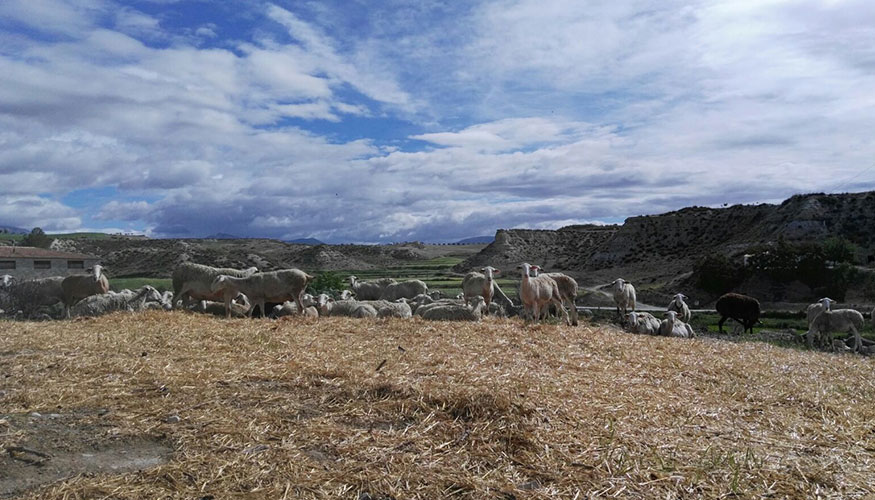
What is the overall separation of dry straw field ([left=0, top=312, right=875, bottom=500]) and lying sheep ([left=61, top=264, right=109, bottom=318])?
958cm

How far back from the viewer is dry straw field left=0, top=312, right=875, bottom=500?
4789 mm

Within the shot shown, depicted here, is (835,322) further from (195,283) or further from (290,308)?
(195,283)

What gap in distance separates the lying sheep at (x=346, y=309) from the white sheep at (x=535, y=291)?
455cm

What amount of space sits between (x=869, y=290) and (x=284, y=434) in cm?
4881

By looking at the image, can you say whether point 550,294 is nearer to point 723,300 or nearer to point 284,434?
point 284,434

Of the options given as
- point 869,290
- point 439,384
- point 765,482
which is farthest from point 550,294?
point 869,290

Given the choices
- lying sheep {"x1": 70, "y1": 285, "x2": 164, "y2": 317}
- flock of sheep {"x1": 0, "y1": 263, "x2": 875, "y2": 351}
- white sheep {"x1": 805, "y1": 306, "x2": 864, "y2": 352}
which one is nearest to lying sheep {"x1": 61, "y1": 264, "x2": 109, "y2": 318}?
flock of sheep {"x1": 0, "y1": 263, "x2": 875, "y2": 351}

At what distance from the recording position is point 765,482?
197 inches

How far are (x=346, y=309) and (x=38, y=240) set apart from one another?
74452mm

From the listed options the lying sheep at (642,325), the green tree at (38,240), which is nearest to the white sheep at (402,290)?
the lying sheep at (642,325)

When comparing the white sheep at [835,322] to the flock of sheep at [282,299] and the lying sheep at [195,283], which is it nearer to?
the flock of sheep at [282,299]

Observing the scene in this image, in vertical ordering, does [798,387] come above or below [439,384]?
below

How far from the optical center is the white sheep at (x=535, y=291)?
16.0 meters

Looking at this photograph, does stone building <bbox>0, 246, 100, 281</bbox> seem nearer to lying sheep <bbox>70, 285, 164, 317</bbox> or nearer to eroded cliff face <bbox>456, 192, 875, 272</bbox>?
lying sheep <bbox>70, 285, 164, 317</bbox>
